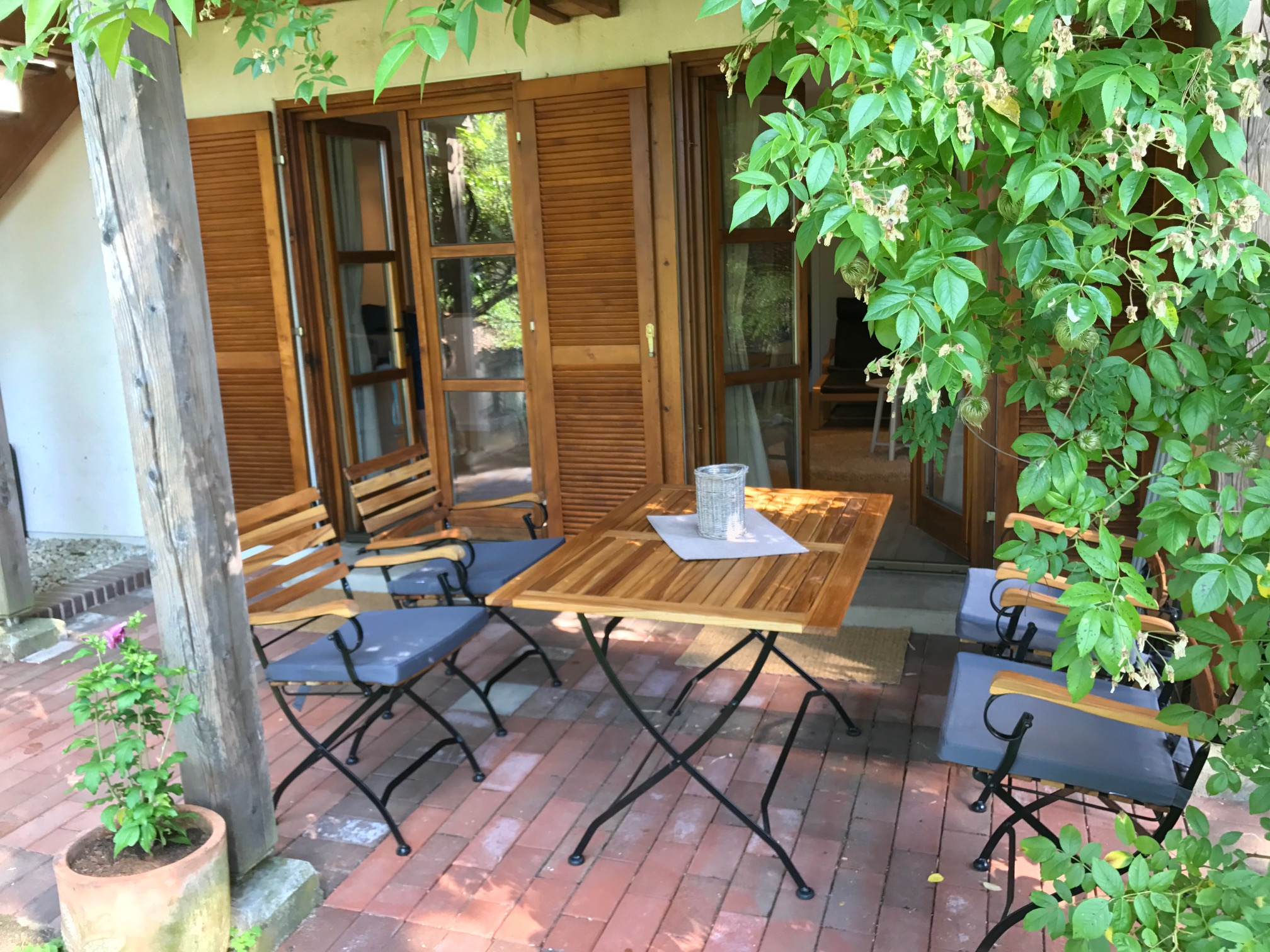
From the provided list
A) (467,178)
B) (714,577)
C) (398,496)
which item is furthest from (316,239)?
(714,577)

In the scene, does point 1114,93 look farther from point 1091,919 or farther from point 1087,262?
point 1091,919

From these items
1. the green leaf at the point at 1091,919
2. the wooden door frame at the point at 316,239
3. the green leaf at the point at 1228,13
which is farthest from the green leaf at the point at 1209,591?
the wooden door frame at the point at 316,239

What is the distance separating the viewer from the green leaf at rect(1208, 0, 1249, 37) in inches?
52.7

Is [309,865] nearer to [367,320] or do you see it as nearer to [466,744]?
[466,744]

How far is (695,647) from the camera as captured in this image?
4.41 meters

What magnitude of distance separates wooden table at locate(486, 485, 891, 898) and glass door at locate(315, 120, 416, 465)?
2941 millimetres

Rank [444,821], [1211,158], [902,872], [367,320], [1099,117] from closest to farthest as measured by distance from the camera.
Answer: [1099,117] → [902,872] → [444,821] → [1211,158] → [367,320]

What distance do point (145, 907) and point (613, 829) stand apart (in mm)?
1269

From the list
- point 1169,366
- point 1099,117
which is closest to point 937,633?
point 1169,366

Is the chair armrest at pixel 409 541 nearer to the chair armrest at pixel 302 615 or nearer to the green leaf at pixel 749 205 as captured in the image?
the chair armrest at pixel 302 615

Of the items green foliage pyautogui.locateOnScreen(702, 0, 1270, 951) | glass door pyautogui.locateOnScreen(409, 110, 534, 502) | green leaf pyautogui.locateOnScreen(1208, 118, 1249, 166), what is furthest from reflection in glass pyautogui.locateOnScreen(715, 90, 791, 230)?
green leaf pyautogui.locateOnScreen(1208, 118, 1249, 166)

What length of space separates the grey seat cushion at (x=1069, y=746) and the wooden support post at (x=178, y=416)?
1.83 m

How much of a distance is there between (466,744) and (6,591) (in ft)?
8.56

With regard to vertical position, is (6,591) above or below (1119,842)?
above
